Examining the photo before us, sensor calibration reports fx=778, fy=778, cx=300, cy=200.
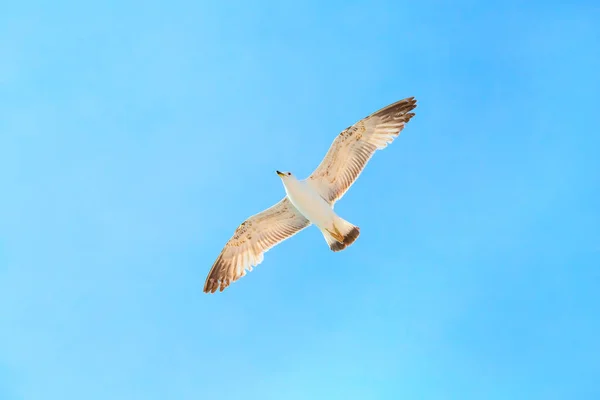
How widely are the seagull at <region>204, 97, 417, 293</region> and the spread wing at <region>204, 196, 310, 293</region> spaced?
0.8 inches

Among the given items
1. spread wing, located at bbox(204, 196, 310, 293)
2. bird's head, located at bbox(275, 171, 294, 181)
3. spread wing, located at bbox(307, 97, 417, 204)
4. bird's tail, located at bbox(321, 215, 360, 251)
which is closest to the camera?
bird's head, located at bbox(275, 171, 294, 181)

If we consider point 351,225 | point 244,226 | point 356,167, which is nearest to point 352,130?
point 356,167

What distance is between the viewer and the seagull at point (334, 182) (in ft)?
50.9

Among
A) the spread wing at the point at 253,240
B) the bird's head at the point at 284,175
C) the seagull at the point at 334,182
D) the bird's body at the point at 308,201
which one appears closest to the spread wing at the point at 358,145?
the seagull at the point at 334,182

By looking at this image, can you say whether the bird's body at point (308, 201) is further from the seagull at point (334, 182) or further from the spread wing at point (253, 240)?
the spread wing at point (253, 240)

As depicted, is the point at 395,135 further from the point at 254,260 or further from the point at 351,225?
the point at 254,260

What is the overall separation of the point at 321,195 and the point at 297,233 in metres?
1.12

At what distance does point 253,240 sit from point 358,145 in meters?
3.09

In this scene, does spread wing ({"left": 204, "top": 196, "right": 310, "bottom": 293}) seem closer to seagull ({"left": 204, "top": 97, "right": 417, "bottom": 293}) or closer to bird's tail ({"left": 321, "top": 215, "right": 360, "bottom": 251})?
seagull ({"left": 204, "top": 97, "right": 417, "bottom": 293})

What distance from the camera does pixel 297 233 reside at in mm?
16516

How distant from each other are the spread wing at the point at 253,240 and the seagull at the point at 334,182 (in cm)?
2

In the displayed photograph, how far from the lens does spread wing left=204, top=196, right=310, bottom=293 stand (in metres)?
16.3

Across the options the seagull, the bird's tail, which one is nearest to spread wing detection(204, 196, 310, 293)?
the seagull

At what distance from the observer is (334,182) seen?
15.9 meters
